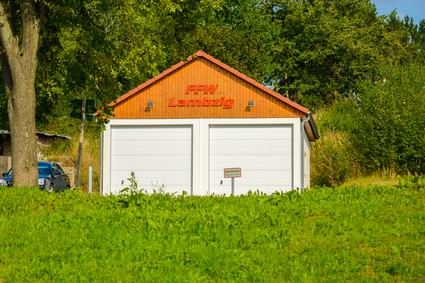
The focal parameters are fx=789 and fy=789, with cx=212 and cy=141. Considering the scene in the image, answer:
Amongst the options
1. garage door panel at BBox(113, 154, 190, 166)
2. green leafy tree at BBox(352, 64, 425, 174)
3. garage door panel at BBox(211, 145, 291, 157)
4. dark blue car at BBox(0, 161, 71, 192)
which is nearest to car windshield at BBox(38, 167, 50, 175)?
dark blue car at BBox(0, 161, 71, 192)

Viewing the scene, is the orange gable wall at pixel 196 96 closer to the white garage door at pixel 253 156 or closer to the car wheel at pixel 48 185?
the white garage door at pixel 253 156

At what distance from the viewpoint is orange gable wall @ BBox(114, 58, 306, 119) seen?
2770 centimetres

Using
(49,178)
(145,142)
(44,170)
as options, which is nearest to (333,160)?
(145,142)

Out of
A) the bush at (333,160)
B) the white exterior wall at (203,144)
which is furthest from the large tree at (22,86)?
the bush at (333,160)

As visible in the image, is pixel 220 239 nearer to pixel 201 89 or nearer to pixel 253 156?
pixel 253 156

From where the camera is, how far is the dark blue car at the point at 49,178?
30.2 m

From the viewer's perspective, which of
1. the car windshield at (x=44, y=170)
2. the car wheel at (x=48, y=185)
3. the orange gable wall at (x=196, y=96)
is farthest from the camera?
the car windshield at (x=44, y=170)

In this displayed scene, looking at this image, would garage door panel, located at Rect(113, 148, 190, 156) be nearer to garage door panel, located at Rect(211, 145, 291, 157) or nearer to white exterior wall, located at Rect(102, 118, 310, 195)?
white exterior wall, located at Rect(102, 118, 310, 195)

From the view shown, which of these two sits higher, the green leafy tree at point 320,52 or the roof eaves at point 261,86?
the green leafy tree at point 320,52

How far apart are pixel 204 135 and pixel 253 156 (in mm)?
1870

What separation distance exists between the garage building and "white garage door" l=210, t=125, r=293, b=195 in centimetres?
3

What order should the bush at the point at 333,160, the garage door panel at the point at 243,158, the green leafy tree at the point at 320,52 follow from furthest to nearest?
the green leafy tree at the point at 320,52 < the bush at the point at 333,160 < the garage door panel at the point at 243,158

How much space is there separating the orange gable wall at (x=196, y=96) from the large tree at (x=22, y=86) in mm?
9462

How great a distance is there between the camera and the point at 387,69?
32844 millimetres
